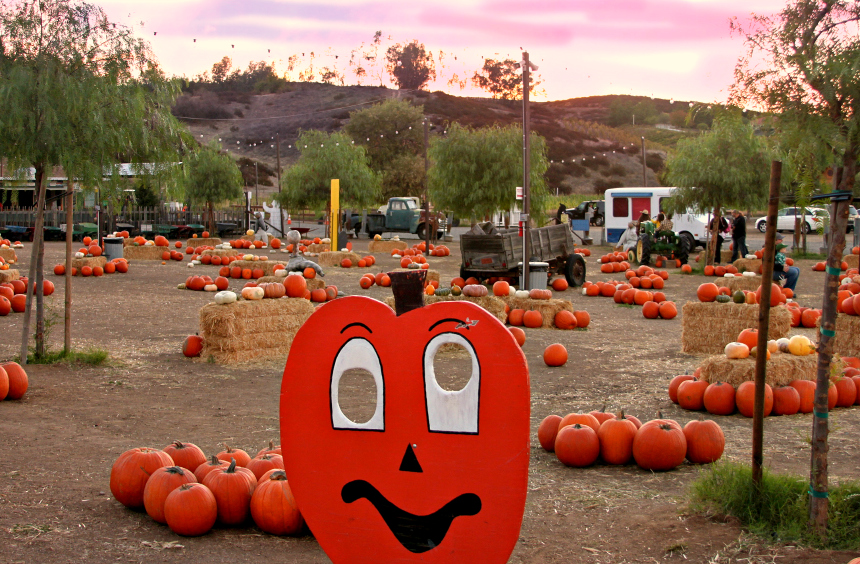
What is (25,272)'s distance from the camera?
19.6 m

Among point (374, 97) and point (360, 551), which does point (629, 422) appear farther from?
point (374, 97)

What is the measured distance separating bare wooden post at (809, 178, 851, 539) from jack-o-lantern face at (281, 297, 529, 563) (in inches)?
87.2

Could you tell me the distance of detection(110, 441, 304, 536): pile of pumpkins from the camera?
4.34 meters

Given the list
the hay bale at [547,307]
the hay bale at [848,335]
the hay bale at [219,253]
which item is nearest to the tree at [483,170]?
the hay bale at [219,253]

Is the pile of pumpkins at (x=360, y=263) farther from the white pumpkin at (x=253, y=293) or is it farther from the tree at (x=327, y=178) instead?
the tree at (x=327, y=178)

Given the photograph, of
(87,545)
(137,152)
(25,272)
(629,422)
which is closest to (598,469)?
(629,422)

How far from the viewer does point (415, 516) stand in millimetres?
2914

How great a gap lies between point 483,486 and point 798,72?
3204 mm

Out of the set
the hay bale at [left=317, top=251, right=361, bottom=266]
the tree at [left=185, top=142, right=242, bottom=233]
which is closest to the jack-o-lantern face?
the hay bale at [left=317, top=251, right=361, bottom=266]

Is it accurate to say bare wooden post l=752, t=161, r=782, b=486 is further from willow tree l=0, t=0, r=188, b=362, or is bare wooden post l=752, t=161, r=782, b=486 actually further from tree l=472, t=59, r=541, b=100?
tree l=472, t=59, r=541, b=100

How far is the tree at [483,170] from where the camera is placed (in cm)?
2836

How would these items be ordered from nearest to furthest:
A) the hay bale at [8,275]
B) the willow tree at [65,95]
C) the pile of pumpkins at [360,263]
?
the willow tree at [65,95] < the hay bale at [8,275] < the pile of pumpkins at [360,263]

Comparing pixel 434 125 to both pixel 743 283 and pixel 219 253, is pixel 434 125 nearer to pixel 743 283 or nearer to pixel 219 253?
pixel 219 253

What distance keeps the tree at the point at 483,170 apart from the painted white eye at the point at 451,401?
83.3 feet
